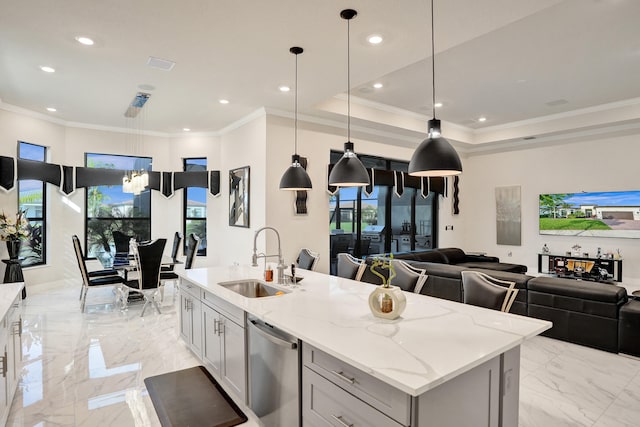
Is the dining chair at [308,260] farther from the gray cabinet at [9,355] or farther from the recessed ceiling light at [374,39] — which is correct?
the gray cabinet at [9,355]

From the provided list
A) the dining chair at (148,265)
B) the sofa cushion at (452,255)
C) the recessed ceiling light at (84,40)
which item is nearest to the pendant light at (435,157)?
the recessed ceiling light at (84,40)

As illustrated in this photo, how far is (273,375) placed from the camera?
7.16 feet

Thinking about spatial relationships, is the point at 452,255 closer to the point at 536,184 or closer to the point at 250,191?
the point at 536,184

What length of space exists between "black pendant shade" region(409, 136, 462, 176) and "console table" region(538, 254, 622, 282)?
248 inches

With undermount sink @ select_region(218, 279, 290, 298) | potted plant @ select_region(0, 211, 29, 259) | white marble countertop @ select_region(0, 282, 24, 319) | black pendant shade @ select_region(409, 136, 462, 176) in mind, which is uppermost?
black pendant shade @ select_region(409, 136, 462, 176)

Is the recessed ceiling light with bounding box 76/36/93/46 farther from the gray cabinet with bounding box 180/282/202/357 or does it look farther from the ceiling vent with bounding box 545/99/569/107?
the ceiling vent with bounding box 545/99/569/107

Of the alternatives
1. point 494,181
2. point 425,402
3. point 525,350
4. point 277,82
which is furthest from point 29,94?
point 494,181

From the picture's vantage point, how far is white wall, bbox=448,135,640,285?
21.9 feet

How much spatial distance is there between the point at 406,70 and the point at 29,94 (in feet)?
17.5

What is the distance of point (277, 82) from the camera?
449 centimetres

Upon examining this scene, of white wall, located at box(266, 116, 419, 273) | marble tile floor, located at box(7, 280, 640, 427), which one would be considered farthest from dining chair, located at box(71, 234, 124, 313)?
white wall, located at box(266, 116, 419, 273)

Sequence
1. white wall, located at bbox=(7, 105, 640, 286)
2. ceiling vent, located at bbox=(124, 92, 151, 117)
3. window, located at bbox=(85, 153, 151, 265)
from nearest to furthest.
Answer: ceiling vent, located at bbox=(124, 92, 151, 117)
white wall, located at bbox=(7, 105, 640, 286)
window, located at bbox=(85, 153, 151, 265)

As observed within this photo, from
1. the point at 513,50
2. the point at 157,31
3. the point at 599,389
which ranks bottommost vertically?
the point at 599,389

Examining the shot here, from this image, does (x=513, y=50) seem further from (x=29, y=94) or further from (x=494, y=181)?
(x=29, y=94)
